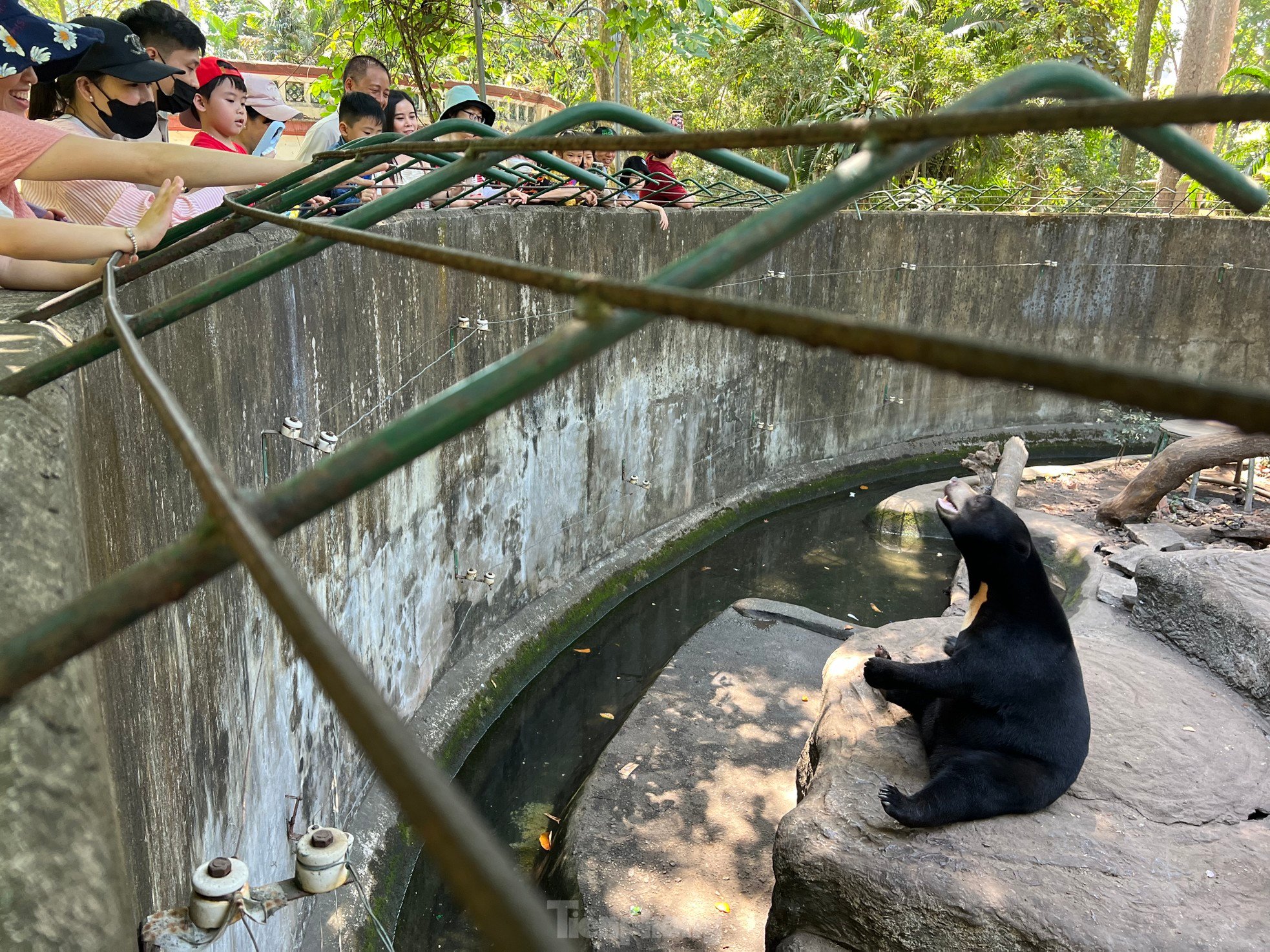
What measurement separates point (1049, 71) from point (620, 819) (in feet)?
13.5

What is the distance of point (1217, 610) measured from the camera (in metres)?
5.06

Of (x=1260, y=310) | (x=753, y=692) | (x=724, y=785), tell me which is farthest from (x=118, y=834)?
(x=1260, y=310)

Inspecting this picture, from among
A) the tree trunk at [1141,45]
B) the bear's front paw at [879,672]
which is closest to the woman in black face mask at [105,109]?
the bear's front paw at [879,672]

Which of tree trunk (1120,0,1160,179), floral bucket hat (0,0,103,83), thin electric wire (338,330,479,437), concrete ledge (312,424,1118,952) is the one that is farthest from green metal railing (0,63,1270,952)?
tree trunk (1120,0,1160,179)

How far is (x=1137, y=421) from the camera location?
40.4 feet

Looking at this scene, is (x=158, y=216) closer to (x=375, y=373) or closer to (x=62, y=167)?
(x=62, y=167)

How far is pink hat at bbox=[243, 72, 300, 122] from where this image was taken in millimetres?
4883

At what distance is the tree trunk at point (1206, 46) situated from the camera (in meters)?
13.8

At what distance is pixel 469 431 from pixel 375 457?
371 centimetres

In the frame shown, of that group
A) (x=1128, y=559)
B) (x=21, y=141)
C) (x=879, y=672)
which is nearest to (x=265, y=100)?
(x=21, y=141)

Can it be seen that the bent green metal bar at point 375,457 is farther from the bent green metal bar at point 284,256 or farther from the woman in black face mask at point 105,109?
the woman in black face mask at point 105,109

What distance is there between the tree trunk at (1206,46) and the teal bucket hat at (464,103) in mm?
11308

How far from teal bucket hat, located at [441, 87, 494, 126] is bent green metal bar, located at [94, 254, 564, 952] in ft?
19.0

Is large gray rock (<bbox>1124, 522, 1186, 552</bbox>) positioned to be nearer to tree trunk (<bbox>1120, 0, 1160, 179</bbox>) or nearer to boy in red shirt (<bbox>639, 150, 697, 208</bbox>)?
boy in red shirt (<bbox>639, 150, 697, 208</bbox>)
